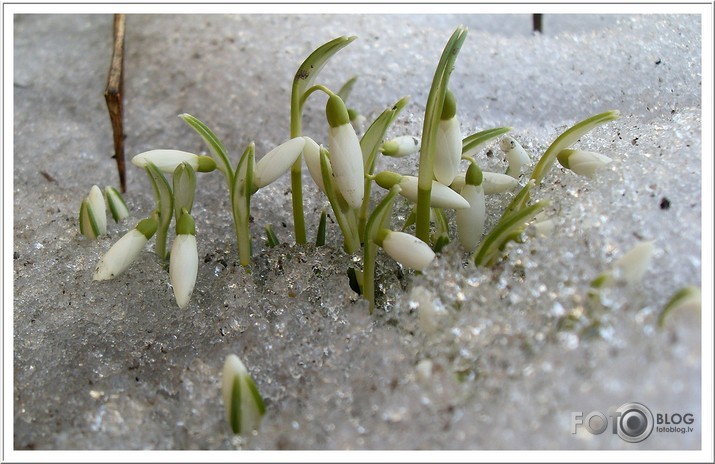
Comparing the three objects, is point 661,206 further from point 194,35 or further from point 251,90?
point 194,35

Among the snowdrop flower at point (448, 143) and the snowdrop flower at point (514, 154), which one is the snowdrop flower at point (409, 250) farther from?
the snowdrop flower at point (514, 154)

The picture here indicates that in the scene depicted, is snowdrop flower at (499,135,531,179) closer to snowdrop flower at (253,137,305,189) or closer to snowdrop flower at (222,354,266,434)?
snowdrop flower at (253,137,305,189)

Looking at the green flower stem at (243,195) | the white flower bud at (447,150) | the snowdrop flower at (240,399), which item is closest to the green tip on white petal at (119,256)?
the green flower stem at (243,195)

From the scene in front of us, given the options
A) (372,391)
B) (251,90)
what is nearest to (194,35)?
(251,90)

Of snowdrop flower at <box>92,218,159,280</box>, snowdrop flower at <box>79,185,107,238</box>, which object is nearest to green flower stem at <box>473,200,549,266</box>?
snowdrop flower at <box>92,218,159,280</box>

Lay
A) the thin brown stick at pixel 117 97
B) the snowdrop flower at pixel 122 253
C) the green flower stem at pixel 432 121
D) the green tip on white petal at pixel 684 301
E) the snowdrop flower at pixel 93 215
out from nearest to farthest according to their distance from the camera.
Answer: the green tip on white petal at pixel 684 301 → the green flower stem at pixel 432 121 → the snowdrop flower at pixel 122 253 → the snowdrop flower at pixel 93 215 → the thin brown stick at pixel 117 97
